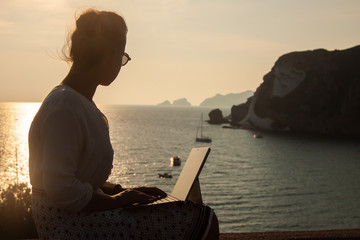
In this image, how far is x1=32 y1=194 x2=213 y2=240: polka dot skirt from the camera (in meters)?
2.40

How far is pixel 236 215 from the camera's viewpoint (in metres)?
32.1

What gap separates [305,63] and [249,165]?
5936cm

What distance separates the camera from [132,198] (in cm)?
257

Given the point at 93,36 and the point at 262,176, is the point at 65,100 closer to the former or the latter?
the point at 93,36

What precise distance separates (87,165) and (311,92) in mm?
115234

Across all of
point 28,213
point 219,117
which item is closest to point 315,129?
point 219,117

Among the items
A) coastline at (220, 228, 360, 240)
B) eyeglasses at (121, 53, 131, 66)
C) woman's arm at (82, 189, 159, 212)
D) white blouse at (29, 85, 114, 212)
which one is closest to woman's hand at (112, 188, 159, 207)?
woman's arm at (82, 189, 159, 212)

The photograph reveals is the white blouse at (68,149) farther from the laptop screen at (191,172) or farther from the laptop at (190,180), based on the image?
the laptop screen at (191,172)

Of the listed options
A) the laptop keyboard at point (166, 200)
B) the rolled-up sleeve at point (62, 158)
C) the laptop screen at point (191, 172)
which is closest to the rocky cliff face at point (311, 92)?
the laptop screen at point (191, 172)

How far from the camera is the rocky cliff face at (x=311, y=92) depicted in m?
111

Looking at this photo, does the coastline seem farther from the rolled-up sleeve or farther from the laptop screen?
the rolled-up sleeve

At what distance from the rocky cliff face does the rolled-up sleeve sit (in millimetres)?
111546

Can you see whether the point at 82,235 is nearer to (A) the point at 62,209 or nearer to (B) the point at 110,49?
(A) the point at 62,209

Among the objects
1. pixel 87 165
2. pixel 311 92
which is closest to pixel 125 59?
pixel 87 165
